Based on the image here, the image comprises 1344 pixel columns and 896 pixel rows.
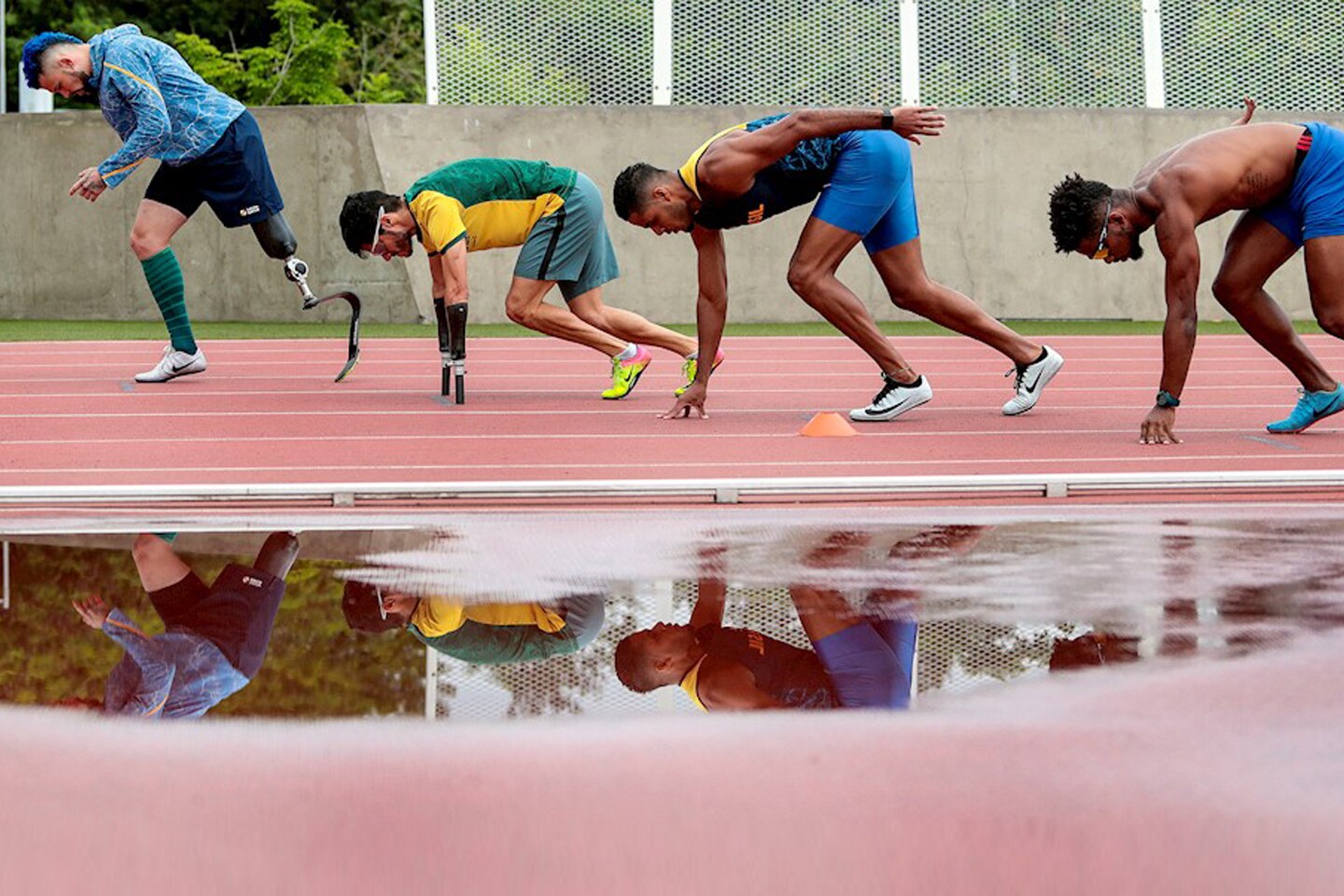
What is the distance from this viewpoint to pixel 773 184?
872 centimetres

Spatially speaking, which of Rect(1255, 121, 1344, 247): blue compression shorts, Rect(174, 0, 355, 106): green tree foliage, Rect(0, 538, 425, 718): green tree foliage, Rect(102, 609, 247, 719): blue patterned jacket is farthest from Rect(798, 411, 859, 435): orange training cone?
Rect(174, 0, 355, 106): green tree foliage

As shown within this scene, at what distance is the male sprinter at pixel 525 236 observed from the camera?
30.3 ft

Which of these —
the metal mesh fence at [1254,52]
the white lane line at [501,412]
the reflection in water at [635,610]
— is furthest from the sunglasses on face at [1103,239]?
the metal mesh fence at [1254,52]

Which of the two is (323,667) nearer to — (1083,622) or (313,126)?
(1083,622)

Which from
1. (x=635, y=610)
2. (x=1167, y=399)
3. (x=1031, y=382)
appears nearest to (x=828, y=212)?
(x=1031, y=382)

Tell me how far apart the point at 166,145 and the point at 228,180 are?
0.38 metres

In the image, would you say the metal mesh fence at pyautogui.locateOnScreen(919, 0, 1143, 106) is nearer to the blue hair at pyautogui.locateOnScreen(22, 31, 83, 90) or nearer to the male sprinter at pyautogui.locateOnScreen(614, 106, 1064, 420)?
the male sprinter at pyautogui.locateOnScreen(614, 106, 1064, 420)

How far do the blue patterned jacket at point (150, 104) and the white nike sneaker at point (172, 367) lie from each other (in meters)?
1.04

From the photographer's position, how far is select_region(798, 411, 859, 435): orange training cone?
8680 millimetres

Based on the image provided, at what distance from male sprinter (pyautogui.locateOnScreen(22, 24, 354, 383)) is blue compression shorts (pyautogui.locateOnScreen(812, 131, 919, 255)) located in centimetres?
332

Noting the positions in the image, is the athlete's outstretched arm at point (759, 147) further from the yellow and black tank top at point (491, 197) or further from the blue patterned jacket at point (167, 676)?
the blue patterned jacket at point (167, 676)

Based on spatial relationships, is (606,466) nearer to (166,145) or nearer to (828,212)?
(828,212)

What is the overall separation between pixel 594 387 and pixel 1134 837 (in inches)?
324

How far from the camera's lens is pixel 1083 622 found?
4.63 metres
